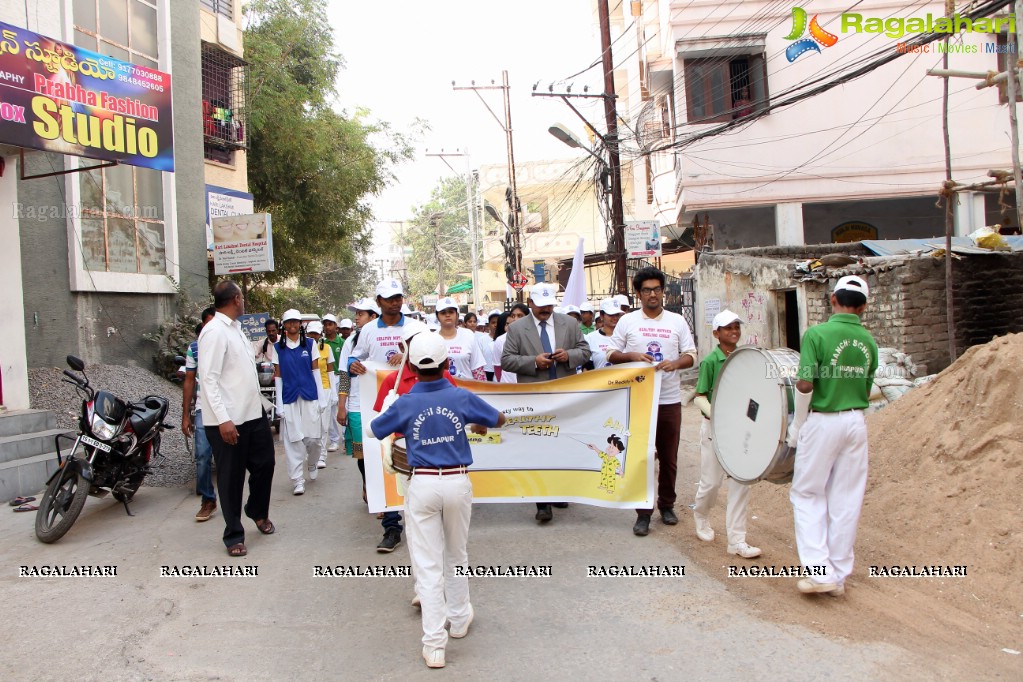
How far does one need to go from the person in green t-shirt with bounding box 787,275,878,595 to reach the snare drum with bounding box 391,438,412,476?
2325 mm

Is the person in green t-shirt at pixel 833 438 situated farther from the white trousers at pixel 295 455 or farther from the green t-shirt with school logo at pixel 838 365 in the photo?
the white trousers at pixel 295 455

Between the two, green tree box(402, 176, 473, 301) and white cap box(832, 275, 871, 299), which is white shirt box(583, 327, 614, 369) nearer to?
white cap box(832, 275, 871, 299)

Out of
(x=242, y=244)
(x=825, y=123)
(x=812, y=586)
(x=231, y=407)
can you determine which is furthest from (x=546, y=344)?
(x=825, y=123)

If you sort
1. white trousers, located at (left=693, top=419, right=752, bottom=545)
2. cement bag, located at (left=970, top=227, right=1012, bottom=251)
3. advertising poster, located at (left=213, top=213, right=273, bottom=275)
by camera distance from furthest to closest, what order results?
advertising poster, located at (left=213, top=213, right=273, bottom=275) < cement bag, located at (left=970, top=227, right=1012, bottom=251) < white trousers, located at (left=693, top=419, right=752, bottom=545)

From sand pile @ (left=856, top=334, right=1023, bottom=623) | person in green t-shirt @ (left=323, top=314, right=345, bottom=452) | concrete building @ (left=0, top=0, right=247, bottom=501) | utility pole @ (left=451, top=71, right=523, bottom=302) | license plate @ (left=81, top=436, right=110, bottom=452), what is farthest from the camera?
utility pole @ (left=451, top=71, right=523, bottom=302)

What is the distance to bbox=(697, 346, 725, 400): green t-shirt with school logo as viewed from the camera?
618 centimetres

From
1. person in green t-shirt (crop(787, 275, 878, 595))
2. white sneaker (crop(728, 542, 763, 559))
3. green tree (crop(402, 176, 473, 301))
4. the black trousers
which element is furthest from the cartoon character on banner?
green tree (crop(402, 176, 473, 301))

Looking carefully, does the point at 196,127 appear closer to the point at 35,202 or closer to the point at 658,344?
the point at 35,202

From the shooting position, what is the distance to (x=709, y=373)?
20.4 feet

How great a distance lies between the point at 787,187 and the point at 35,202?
16636mm

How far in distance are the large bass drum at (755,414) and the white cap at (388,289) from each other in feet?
8.85

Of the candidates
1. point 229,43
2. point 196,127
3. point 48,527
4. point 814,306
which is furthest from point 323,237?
point 48,527

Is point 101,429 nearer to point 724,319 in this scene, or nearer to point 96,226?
point 724,319

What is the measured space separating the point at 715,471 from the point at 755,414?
76 centimetres
